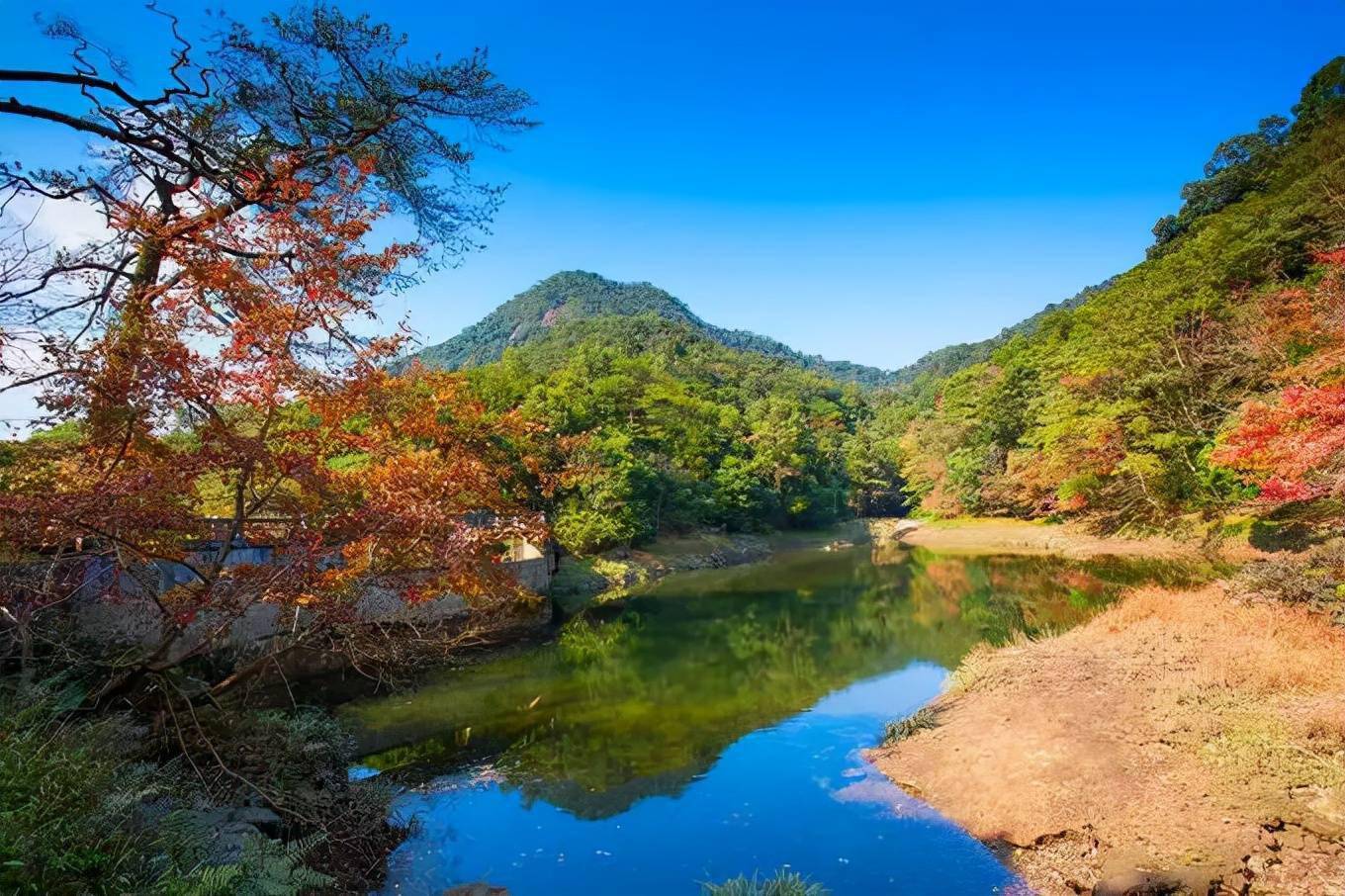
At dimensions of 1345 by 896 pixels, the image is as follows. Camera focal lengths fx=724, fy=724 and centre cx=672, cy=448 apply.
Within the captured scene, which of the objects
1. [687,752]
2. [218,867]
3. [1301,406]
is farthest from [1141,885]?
[1301,406]

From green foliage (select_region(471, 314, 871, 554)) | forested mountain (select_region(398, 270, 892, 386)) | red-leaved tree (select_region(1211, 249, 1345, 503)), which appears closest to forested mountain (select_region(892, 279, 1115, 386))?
forested mountain (select_region(398, 270, 892, 386))

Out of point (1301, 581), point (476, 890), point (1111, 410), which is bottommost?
point (476, 890)

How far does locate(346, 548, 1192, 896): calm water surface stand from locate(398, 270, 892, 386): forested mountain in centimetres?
8511

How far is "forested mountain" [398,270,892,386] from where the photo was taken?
4316 inches

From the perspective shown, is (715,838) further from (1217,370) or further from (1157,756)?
(1217,370)

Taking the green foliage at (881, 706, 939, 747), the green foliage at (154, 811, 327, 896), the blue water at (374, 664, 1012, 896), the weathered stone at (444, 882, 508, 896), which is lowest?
the green foliage at (881, 706, 939, 747)

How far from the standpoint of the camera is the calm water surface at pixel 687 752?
737cm

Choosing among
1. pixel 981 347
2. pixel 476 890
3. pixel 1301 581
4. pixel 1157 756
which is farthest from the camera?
pixel 981 347

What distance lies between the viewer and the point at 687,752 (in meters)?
10.5

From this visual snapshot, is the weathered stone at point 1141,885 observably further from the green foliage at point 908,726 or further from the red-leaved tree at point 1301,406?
the red-leaved tree at point 1301,406

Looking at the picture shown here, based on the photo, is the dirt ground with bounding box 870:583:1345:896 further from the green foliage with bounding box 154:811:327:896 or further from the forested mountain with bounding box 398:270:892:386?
the forested mountain with bounding box 398:270:892:386

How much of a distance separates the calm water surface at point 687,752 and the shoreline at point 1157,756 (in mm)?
699

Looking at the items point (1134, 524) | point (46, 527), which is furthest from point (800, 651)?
point (1134, 524)

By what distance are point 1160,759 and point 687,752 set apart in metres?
5.82
